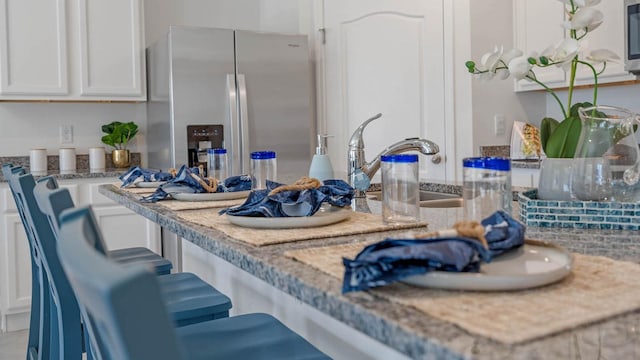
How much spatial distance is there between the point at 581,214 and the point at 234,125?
2.82m

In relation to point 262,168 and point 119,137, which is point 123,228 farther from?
point 262,168

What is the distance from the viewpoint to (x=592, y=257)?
0.88 meters

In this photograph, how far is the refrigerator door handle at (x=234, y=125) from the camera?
3781mm

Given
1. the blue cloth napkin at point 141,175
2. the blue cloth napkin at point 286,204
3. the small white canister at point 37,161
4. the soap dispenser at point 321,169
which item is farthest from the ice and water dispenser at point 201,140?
the blue cloth napkin at point 286,204

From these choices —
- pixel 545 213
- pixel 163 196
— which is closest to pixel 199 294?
pixel 163 196

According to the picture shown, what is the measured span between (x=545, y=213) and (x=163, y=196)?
3.51 ft

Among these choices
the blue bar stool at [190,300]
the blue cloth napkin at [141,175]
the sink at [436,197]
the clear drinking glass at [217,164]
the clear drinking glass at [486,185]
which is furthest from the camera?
the blue cloth napkin at [141,175]

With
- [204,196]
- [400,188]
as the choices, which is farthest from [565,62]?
[204,196]

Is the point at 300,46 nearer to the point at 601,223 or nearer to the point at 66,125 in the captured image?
the point at 66,125

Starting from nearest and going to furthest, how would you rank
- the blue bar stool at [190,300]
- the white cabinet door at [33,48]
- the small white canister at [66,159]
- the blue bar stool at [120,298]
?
the blue bar stool at [120,298], the blue bar stool at [190,300], the white cabinet door at [33,48], the small white canister at [66,159]

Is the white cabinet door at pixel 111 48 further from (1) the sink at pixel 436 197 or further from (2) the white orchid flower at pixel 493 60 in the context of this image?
(2) the white orchid flower at pixel 493 60

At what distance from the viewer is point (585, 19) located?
48.6 inches

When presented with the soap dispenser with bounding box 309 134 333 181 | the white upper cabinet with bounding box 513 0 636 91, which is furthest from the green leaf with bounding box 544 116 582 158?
the white upper cabinet with bounding box 513 0 636 91

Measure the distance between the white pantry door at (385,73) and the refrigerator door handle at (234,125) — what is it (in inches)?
27.8
